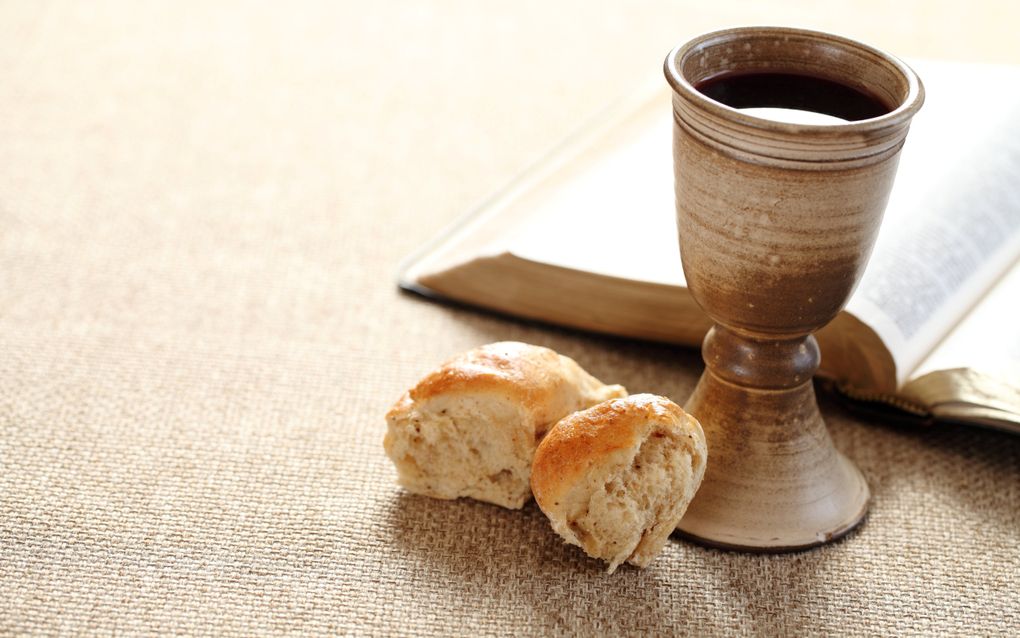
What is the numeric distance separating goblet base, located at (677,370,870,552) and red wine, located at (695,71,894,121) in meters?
0.20

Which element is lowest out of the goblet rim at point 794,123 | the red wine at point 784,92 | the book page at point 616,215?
the book page at point 616,215

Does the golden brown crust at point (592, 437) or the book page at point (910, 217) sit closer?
the golden brown crust at point (592, 437)

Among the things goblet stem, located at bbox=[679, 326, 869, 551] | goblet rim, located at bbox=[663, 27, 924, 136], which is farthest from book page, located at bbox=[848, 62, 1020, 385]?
goblet rim, located at bbox=[663, 27, 924, 136]

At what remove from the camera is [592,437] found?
724mm

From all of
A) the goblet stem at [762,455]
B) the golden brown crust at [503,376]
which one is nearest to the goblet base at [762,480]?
the goblet stem at [762,455]

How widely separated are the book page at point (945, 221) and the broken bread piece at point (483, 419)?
0.27 metres

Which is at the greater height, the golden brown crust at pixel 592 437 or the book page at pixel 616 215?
the golden brown crust at pixel 592 437

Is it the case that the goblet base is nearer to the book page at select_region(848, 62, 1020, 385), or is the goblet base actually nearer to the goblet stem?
the goblet stem

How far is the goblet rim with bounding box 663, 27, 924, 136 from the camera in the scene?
64 centimetres

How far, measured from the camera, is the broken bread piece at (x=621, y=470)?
0.72m

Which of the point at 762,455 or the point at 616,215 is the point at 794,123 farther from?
the point at 616,215

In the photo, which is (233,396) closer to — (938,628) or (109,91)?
(938,628)

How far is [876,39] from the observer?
5.67 feet

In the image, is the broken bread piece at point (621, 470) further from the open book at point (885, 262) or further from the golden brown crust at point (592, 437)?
the open book at point (885, 262)
